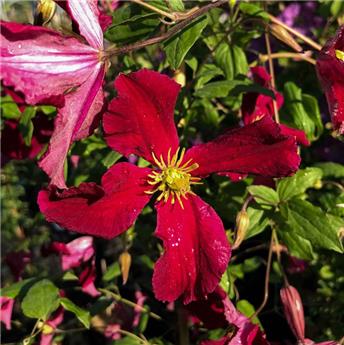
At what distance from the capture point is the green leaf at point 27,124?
0.89 meters

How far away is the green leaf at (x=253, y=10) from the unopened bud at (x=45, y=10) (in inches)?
11.7

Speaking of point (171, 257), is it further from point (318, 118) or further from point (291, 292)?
point (318, 118)

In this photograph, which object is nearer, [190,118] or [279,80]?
[190,118]

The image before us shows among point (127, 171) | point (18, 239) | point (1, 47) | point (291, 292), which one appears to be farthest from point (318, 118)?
point (18, 239)

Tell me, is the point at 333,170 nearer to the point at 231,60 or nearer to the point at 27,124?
the point at 231,60

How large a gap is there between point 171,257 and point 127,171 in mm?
96

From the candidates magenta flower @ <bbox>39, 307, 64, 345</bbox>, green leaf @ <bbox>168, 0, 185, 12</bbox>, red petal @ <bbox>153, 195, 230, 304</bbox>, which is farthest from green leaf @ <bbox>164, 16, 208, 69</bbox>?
magenta flower @ <bbox>39, 307, 64, 345</bbox>

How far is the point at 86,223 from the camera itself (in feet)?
1.94

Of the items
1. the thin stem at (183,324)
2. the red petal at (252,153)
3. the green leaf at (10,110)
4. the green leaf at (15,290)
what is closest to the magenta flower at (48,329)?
the green leaf at (15,290)

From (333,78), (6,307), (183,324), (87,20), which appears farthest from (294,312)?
(6,307)

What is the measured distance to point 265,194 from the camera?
771 millimetres

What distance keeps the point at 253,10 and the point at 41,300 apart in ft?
1.55

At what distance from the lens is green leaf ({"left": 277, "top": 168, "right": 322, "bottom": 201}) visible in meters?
0.80

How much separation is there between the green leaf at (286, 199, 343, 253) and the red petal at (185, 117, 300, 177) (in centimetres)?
16
